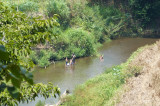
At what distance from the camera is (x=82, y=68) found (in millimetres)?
17125

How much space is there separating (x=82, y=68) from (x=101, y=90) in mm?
5782

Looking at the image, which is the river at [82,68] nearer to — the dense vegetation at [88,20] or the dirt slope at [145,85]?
the dense vegetation at [88,20]

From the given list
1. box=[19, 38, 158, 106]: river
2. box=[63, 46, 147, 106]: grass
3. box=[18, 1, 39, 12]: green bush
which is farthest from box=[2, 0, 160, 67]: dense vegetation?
box=[63, 46, 147, 106]: grass

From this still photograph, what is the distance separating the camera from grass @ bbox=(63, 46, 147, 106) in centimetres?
1038

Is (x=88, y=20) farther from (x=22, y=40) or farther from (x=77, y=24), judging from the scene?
(x=22, y=40)

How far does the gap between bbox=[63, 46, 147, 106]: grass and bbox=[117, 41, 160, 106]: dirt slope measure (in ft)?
1.20

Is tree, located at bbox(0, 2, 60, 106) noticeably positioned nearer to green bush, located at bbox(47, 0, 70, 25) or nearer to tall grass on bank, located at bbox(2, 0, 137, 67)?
tall grass on bank, located at bbox(2, 0, 137, 67)

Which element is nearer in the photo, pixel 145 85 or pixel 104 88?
pixel 145 85

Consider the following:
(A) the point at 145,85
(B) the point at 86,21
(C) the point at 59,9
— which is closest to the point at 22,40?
(A) the point at 145,85

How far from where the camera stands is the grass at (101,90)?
10383mm

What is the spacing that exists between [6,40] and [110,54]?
612 inches

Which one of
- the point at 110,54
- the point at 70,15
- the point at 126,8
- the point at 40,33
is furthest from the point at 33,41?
the point at 126,8

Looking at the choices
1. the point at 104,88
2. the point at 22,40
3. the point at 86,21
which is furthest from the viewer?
the point at 86,21

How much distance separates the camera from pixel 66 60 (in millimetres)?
17953
